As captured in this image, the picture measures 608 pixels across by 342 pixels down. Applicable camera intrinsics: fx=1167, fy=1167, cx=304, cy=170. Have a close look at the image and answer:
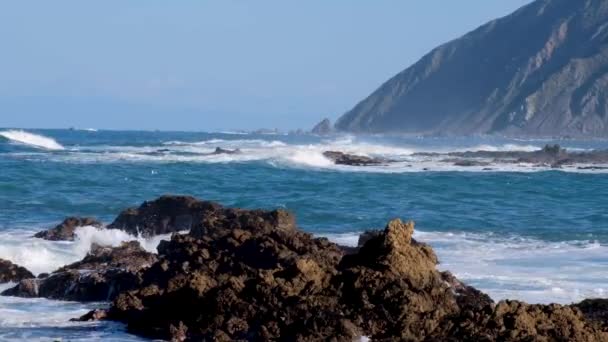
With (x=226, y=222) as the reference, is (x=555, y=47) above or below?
above

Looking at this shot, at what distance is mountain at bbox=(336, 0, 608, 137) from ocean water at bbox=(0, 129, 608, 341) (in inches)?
4176

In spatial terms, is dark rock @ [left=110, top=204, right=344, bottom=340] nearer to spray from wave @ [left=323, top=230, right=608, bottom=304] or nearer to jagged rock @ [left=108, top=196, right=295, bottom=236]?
spray from wave @ [left=323, top=230, right=608, bottom=304]

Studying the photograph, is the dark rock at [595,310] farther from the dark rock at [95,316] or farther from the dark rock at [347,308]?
the dark rock at [95,316]

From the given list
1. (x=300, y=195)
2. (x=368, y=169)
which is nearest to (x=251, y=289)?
(x=300, y=195)

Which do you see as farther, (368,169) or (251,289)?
(368,169)

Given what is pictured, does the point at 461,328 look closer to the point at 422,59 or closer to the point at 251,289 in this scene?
the point at 251,289

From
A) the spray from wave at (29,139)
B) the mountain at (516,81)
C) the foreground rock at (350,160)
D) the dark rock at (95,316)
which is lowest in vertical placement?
the spray from wave at (29,139)

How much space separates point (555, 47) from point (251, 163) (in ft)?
402

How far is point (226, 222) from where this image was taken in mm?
15812

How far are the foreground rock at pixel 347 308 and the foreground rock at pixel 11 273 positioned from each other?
167 inches

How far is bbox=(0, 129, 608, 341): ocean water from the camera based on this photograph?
568 inches

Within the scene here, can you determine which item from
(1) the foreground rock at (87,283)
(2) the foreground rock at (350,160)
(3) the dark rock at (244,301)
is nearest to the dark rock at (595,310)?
(3) the dark rock at (244,301)

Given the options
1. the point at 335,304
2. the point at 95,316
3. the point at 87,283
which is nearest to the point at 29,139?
the point at 87,283

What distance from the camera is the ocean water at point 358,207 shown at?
14.4 metres
